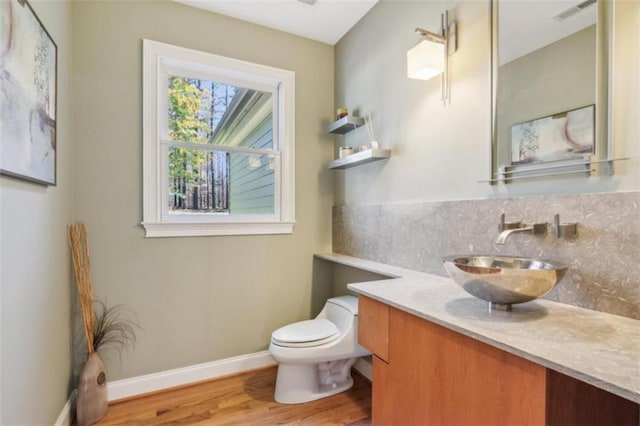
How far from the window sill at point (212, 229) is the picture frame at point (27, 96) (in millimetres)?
649

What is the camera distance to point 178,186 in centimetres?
218

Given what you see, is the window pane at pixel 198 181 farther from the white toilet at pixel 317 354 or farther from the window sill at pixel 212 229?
the white toilet at pixel 317 354

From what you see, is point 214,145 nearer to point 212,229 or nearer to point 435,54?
point 212,229

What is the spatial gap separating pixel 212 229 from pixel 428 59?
5.65 feet

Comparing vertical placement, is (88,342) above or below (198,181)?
below

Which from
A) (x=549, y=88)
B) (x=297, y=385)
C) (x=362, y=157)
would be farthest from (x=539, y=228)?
(x=297, y=385)

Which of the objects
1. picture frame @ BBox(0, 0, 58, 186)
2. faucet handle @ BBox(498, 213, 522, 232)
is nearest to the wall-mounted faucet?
faucet handle @ BBox(498, 213, 522, 232)

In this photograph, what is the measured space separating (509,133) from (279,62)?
5.92 ft

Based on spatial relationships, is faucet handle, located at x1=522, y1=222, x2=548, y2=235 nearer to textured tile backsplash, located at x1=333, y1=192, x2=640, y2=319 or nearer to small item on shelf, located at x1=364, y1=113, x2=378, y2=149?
textured tile backsplash, located at x1=333, y1=192, x2=640, y2=319

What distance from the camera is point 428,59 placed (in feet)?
5.13

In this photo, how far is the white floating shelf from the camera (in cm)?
198

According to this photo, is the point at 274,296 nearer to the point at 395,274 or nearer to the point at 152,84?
the point at 395,274

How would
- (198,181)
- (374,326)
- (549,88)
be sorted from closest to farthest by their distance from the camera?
(549,88)
(374,326)
(198,181)

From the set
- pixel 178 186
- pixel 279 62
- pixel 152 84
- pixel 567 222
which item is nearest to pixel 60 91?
pixel 152 84
